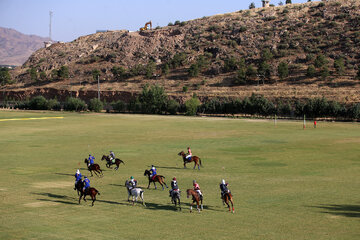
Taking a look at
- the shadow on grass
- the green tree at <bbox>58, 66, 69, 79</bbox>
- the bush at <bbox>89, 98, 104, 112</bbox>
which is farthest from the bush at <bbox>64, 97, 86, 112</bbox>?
the shadow on grass

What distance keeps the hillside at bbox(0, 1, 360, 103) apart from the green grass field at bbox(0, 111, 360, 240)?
73.4m

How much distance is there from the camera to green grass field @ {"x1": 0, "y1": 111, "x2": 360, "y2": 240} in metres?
20.8

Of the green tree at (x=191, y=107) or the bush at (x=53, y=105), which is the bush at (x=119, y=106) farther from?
the green tree at (x=191, y=107)

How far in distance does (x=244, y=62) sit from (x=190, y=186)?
13236cm

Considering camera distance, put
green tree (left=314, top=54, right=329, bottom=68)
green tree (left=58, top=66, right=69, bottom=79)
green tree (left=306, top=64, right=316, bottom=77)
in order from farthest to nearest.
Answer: green tree (left=58, top=66, right=69, bottom=79)
green tree (left=314, top=54, right=329, bottom=68)
green tree (left=306, top=64, right=316, bottom=77)

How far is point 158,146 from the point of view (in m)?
53.8

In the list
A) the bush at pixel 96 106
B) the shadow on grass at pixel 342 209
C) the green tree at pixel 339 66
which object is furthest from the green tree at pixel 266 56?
the shadow on grass at pixel 342 209

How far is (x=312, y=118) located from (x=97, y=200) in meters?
81.5

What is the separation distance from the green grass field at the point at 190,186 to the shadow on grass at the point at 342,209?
5 centimetres

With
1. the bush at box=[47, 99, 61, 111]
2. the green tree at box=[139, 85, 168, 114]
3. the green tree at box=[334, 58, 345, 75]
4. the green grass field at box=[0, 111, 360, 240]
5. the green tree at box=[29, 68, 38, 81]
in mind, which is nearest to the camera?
the green grass field at box=[0, 111, 360, 240]

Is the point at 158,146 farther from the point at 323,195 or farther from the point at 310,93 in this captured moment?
the point at 310,93

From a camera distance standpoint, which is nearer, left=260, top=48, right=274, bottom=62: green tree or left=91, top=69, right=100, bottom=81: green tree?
left=260, top=48, right=274, bottom=62: green tree

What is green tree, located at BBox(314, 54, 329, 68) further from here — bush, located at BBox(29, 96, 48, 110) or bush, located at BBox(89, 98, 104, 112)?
bush, located at BBox(29, 96, 48, 110)

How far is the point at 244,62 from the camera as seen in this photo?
158875 millimetres
